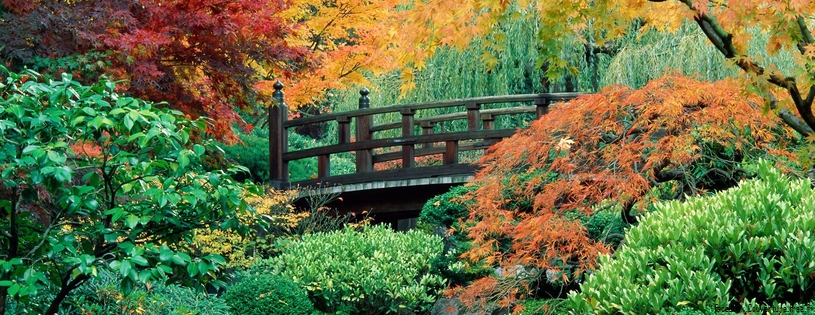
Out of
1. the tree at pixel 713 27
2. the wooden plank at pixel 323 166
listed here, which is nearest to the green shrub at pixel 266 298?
the tree at pixel 713 27

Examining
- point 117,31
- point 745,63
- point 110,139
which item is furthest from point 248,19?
point 745,63

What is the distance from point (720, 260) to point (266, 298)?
17.3 feet

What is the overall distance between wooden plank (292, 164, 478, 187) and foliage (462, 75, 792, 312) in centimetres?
481

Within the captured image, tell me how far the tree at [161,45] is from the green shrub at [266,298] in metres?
1.55

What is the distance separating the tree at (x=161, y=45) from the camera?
8.68 meters

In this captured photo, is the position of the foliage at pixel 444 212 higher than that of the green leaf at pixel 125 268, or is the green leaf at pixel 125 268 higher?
the green leaf at pixel 125 268

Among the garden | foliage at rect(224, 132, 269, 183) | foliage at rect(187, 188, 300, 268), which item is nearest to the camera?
the garden

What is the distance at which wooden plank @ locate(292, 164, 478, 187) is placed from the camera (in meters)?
13.0

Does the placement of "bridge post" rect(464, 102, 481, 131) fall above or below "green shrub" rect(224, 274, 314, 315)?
above

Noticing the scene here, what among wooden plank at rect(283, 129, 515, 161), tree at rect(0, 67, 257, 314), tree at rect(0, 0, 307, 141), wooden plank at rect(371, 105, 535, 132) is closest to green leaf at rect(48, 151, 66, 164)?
tree at rect(0, 67, 257, 314)

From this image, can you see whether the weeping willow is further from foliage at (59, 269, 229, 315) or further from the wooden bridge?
foliage at (59, 269, 229, 315)

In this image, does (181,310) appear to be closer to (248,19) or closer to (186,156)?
(186,156)

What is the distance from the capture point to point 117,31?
364 inches

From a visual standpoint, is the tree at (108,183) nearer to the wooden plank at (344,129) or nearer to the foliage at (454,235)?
the foliage at (454,235)
